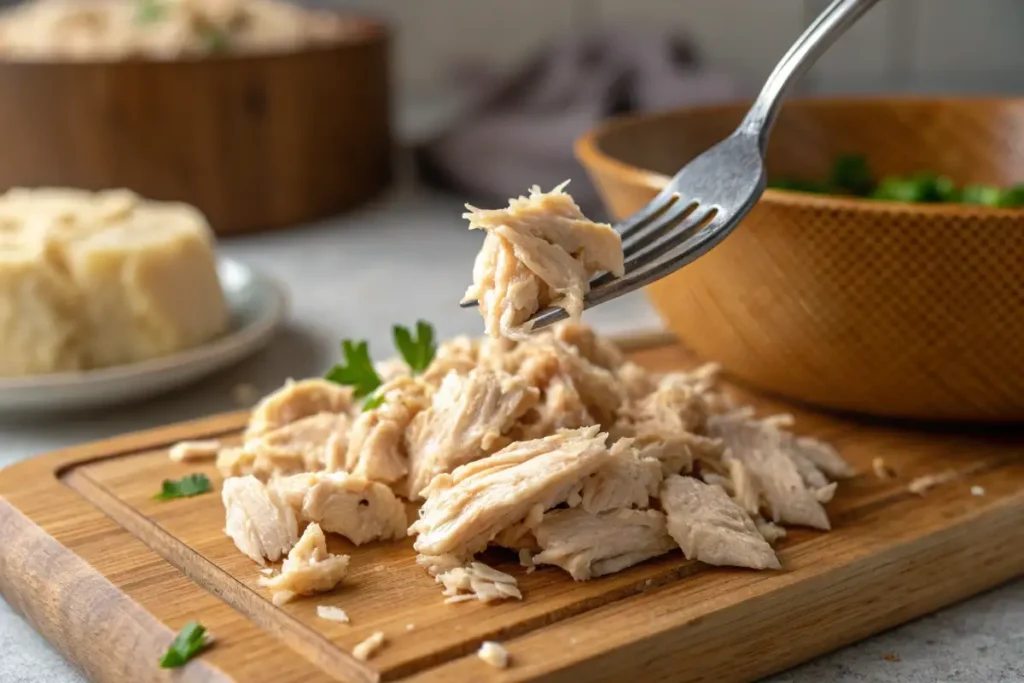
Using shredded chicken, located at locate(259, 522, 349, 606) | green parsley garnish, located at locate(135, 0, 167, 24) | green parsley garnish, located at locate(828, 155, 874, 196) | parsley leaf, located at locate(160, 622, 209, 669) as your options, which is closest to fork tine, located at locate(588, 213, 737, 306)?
shredded chicken, located at locate(259, 522, 349, 606)

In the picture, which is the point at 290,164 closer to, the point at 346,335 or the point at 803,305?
the point at 346,335

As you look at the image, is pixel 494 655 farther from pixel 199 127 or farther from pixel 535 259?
pixel 199 127

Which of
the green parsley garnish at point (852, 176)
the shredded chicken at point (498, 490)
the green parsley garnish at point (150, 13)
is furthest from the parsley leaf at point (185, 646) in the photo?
the green parsley garnish at point (150, 13)

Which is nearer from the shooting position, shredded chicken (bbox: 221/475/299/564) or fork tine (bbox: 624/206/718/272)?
shredded chicken (bbox: 221/475/299/564)

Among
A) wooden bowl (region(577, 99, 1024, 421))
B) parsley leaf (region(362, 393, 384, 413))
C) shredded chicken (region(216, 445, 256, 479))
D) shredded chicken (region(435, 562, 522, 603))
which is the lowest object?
shredded chicken (region(216, 445, 256, 479))

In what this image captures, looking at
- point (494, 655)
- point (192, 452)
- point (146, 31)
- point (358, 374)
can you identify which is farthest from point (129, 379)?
point (146, 31)

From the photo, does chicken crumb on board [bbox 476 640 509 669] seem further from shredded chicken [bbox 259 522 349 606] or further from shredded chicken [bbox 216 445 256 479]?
shredded chicken [bbox 216 445 256 479]

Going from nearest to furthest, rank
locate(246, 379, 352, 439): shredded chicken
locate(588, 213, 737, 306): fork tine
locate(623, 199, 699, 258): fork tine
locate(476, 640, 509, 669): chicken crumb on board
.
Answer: locate(476, 640, 509, 669): chicken crumb on board, locate(588, 213, 737, 306): fork tine, locate(623, 199, 699, 258): fork tine, locate(246, 379, 352, 439): shredded chicken
